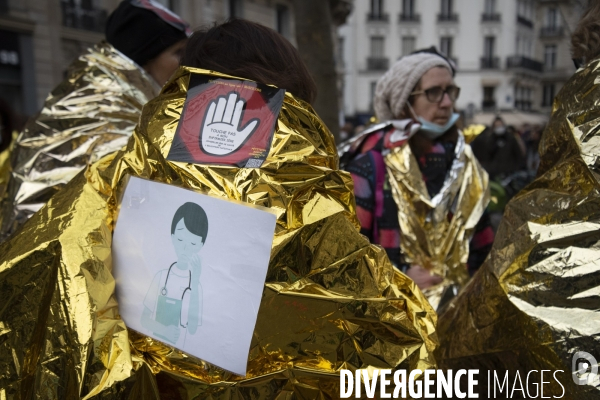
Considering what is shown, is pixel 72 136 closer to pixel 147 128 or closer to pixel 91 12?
pixel 147 128

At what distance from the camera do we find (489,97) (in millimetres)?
34906

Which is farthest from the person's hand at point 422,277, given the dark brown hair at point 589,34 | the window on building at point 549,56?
the window on building at point 549,56

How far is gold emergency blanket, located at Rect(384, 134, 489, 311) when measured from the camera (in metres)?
2.10

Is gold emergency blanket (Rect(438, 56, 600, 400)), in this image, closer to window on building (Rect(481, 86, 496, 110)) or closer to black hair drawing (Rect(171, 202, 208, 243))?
black hair drawing (Rect(171, 202, 208, 243))

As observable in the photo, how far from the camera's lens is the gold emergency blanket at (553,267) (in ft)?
3.48

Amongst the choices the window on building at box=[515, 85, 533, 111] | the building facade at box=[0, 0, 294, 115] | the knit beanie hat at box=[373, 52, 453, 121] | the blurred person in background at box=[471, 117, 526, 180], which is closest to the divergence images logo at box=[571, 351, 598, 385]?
the knit beanie hat at box=[373, 52, 453, 121]

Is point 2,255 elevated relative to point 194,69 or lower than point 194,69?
lower

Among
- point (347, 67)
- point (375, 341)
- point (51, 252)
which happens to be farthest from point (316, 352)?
point (347, 67)

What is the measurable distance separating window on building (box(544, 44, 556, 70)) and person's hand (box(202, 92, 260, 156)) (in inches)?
1733

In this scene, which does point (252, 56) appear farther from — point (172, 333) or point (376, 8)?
point (376, 8)

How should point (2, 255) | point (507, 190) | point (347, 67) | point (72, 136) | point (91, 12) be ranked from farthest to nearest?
point (347, 67), point (91, 12), point (507, 190), point (72, 136), point (2, 255)

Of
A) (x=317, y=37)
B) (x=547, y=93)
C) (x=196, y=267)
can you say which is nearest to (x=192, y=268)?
(x=196, y=267)

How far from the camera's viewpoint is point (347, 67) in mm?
32156

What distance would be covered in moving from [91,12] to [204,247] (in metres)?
13.3
